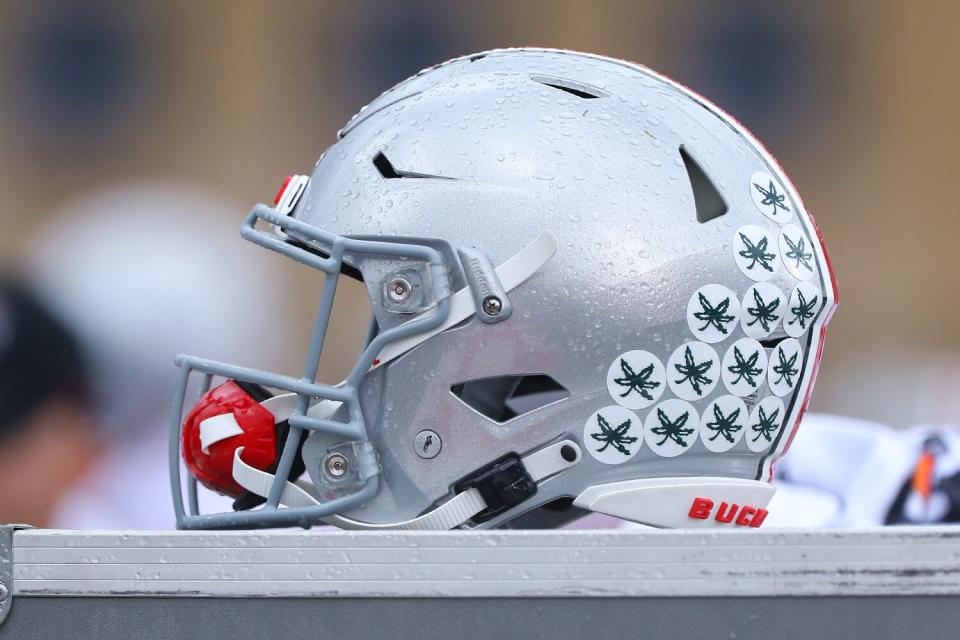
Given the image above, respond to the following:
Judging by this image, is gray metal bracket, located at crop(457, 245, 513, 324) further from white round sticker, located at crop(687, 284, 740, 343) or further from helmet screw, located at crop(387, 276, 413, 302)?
white round sticker, located at crop(687, 284, 740, 343)

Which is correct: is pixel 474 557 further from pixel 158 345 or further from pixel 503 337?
pixel 158 345

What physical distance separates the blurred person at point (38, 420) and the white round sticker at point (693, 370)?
171 cm

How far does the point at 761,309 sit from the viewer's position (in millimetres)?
1295

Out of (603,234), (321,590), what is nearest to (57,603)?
(321,590)

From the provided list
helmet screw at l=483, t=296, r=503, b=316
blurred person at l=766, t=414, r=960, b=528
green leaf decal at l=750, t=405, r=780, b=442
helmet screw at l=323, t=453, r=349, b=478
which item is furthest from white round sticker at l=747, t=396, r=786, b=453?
blurred person at l=766, t=414, r=960, b=528

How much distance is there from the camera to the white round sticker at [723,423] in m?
1.29

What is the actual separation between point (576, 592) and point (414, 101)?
60 cm

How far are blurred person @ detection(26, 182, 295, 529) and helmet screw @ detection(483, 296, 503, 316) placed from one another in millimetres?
1522

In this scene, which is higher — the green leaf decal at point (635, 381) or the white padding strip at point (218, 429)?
the green leaf decal at point (635, 381)

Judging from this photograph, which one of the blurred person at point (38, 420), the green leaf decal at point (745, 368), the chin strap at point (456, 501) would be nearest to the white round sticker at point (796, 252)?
the green leaf decal at point (745, 368)

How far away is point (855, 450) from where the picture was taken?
8.18ft

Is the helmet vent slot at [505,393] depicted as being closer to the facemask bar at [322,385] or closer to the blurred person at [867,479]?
the facemask bar at [322,385]

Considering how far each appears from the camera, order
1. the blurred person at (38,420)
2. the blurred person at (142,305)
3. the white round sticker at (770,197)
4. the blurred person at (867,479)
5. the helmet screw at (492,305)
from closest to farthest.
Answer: the helmet screw at (492,305) → the white round sticker at (770,197) → the blurred person at (867,479) → the blurred person at (38,420) → the blurred person at (142,305)

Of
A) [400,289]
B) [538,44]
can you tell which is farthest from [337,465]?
[538,44]
